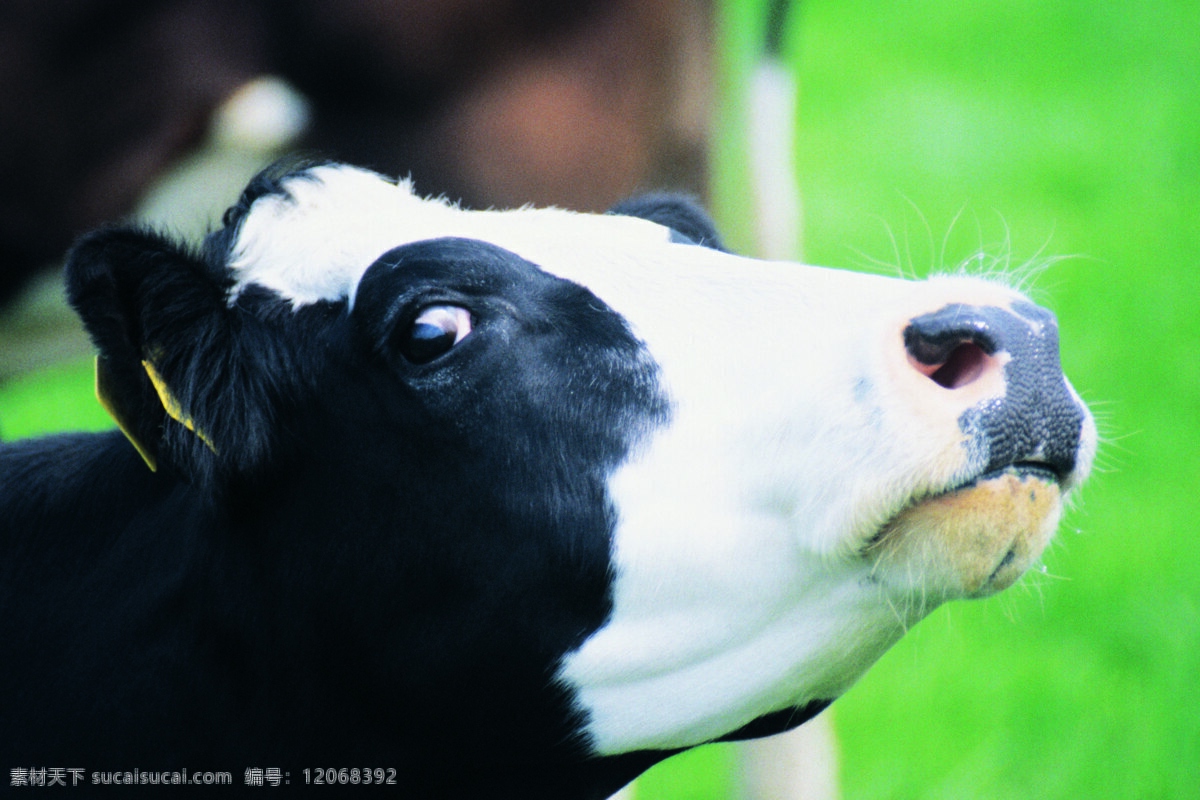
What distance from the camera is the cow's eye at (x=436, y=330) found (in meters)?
1.63

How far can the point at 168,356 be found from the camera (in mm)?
1652

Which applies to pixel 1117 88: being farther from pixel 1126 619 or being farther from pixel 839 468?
pixel 839 468

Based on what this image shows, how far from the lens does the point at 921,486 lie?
57.1 inches

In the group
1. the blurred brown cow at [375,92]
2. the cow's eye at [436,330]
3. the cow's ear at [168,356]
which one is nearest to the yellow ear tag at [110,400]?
the cow's ear at [168,356]

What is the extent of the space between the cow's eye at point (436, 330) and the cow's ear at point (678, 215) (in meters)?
0.55

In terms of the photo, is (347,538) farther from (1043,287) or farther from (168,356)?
(1043,287)

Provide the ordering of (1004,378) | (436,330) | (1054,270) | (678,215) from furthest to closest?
(1054,270) < (678,215) < (436,330) < (1004,378)

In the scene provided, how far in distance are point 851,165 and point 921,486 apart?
7048 millimetres

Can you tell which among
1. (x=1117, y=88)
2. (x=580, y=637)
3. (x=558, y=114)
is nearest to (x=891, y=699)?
(x=558, y=114)

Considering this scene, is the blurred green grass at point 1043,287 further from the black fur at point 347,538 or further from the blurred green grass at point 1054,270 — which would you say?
the black fur at point 347,538

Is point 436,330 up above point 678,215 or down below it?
below

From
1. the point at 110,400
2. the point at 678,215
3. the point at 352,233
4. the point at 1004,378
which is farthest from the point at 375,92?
the point at 1004,378

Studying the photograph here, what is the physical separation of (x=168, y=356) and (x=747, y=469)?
0.74 meters

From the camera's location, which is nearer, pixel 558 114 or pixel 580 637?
pixel 580 637
